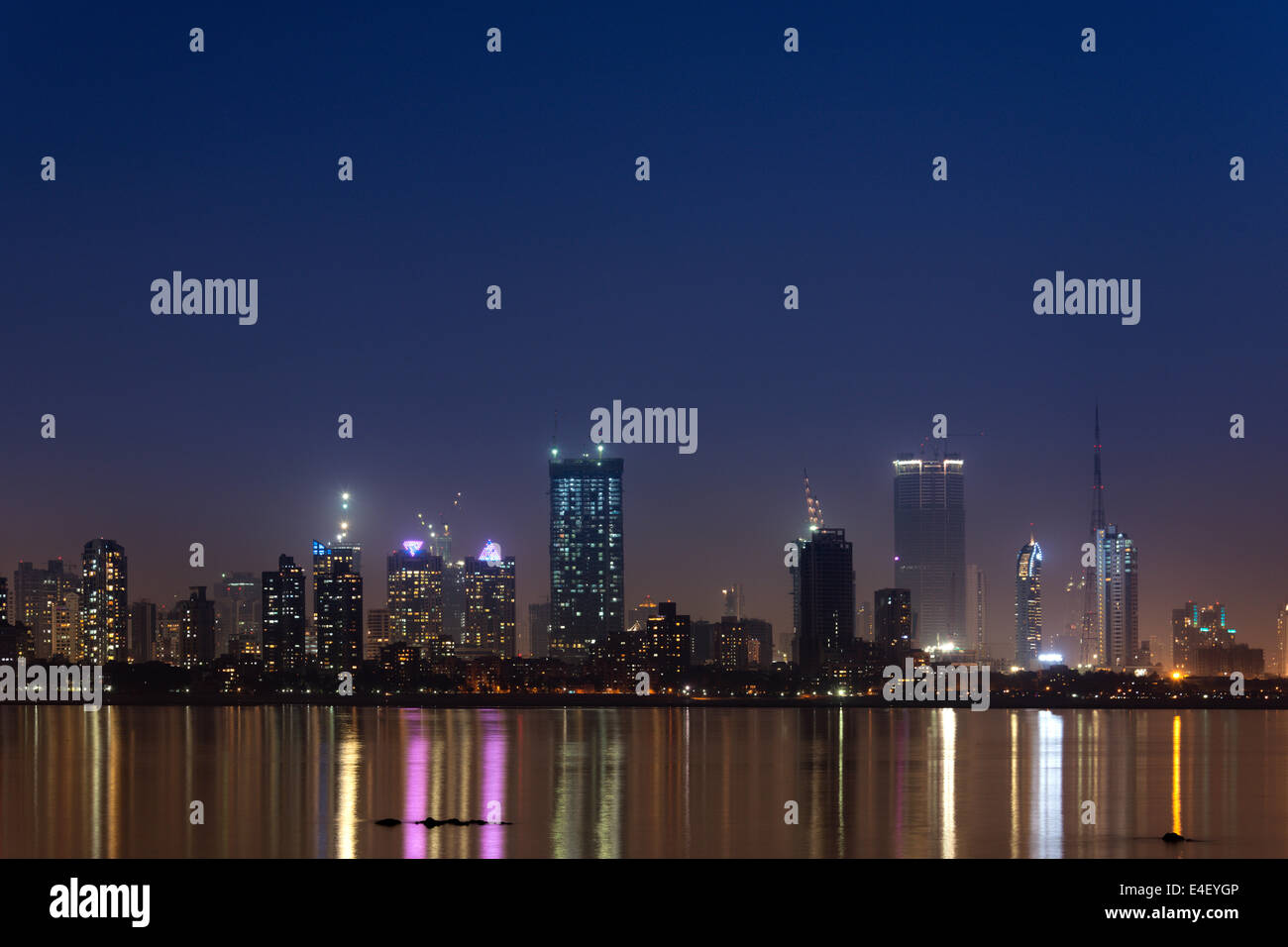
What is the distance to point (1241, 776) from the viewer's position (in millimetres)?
113500

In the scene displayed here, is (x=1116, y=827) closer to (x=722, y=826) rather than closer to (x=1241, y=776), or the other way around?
(x=722, y=826)

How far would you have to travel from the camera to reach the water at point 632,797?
66.4m

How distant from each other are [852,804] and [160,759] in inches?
2541

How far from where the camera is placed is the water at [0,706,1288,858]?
66375mm

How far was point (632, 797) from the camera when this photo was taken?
3479 inches

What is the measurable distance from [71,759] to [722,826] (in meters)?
71.2
